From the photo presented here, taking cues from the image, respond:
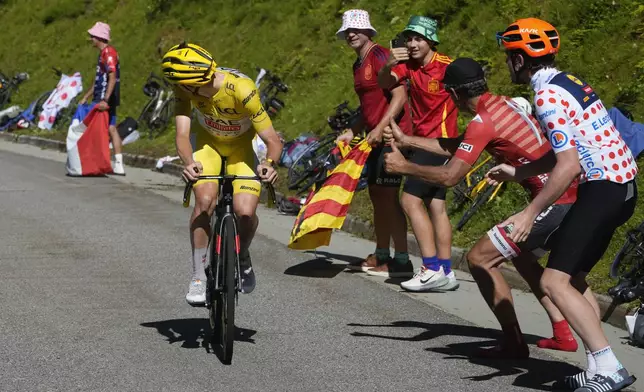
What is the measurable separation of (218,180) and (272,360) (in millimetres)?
1266

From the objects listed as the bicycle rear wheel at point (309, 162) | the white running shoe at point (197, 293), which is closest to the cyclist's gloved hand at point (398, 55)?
the white running shoe at point (197, 293)

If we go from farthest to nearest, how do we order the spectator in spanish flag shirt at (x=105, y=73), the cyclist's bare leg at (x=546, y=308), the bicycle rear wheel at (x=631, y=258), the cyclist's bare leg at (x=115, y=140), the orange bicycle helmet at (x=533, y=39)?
1. the cyclist's bare leg at (x=115, y=140)
2. the spectator in spanish flag shirt at (x=105, y=73)
3. the bicycle rear wheel at (x=631, y=258)
4. the cyclist's bare leg at (x=546, y=308)
5. the orange bicycle helmet at (x=533, y=39)

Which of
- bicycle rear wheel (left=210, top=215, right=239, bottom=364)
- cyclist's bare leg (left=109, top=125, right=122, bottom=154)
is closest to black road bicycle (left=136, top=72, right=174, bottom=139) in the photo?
cyclist's bare leg (left=109, top=125, right=122, bottom=154)

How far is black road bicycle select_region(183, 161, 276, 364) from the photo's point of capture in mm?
7504

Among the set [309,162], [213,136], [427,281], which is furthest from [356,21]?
[309,162]

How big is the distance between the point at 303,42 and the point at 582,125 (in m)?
15.8

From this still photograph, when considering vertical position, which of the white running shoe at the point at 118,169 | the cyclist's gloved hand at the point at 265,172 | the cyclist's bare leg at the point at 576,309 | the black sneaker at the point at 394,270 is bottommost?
the white running shoe at the point at 118,169

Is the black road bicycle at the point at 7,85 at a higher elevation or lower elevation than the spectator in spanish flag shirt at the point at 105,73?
lower

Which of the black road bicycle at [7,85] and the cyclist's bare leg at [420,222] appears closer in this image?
the cyclist's bare leg at [420,222]

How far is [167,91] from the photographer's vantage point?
2367 centimetres

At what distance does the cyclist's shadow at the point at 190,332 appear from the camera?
A: 8.20 m

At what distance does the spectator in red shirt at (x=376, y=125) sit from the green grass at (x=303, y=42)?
111 centimetres

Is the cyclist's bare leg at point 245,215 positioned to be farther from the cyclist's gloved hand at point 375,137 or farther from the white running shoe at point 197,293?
the cyclist's gloved hand at point 375,137

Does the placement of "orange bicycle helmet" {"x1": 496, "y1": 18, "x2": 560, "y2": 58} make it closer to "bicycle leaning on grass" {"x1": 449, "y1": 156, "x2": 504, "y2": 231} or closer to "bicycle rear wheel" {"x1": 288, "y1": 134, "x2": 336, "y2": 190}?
"bicycle leaning on grass" {"x1": 449, "y1": 156, "x2": 504, "y2": 231}
